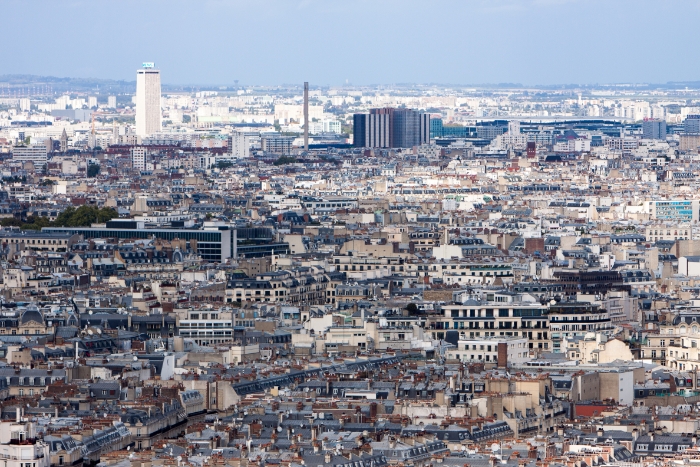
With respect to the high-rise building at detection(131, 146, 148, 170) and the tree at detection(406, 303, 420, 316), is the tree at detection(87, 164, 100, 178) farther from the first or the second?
the tree at detection(406, 303, 420, 316)

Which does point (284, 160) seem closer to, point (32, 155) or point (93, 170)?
point (32, 155)

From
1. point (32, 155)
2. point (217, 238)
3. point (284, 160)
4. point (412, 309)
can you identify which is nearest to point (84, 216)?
point (217, 238)

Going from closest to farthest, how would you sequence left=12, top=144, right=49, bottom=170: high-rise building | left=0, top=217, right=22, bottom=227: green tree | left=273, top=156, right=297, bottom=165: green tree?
left=0, top=217, right=22, bottom=227: green tree
left=273, top=156, right=297, bottom=165: green tree
left=12, top=144, right=49, bottom=170: high-rise building

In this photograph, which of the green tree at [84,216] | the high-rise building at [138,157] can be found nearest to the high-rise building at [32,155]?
the high-rise building at [138,157]

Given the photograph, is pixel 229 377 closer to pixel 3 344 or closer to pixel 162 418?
pixel 162 418

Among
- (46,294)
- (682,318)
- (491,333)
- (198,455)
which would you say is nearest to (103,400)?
(198,455)

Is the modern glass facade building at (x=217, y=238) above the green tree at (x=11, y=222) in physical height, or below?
above

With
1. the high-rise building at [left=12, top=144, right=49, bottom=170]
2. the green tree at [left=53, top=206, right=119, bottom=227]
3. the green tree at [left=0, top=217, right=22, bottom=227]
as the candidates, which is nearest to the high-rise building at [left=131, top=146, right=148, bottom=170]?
the high-rise building at [left=12, top=144, right=49, bottom=170]

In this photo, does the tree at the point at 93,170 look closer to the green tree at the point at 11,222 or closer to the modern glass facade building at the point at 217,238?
the green tree at the point at 11,222
